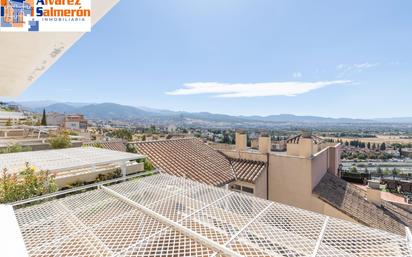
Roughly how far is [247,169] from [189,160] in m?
3.33

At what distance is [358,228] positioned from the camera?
3604 millimetres

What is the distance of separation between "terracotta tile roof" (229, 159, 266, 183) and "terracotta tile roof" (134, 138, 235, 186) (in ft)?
1.16

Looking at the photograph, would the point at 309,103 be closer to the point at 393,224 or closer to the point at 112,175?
the point at 393,224

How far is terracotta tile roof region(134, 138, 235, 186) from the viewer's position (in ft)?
35.3

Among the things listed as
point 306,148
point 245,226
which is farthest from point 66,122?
point 245,226

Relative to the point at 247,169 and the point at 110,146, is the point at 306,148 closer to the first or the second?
the point at 247,169

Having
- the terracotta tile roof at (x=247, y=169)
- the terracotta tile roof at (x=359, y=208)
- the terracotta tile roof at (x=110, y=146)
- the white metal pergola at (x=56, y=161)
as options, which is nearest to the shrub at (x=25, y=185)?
the white metal pergola at (x=56, y=161)

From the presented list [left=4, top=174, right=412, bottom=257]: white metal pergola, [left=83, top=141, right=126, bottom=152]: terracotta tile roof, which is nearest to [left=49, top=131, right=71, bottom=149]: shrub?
[left=83, top=141, right=126, bottom=152]: terracotta tile roof

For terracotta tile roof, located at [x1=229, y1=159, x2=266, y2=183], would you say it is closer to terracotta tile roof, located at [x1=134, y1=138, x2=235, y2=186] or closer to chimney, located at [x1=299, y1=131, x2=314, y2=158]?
terracotta tile roof, located at [x1=134, y1=138, x2=235, y2=186]

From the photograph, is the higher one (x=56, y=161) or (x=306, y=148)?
(x=56, y=161)

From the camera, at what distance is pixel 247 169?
12.8 m

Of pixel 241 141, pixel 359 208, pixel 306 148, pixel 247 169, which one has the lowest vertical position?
pixel 359 208

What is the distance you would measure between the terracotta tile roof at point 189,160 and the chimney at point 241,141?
3.99 feet

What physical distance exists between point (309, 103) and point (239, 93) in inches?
1587
